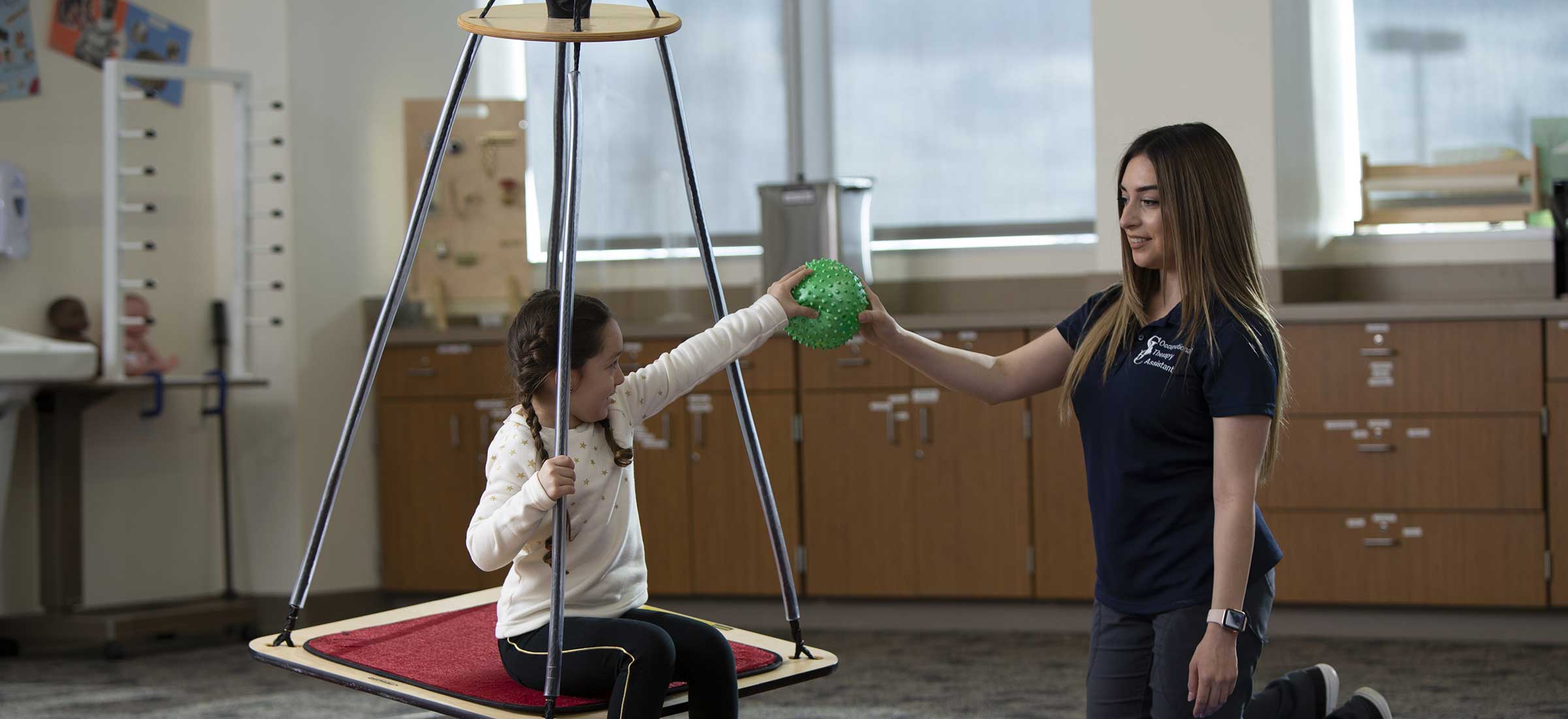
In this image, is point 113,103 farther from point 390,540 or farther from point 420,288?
point 390,540

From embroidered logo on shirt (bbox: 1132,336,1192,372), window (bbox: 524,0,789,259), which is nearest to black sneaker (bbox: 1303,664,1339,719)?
embroidered logo on shirt (bbox: 1132,336,1192,372)

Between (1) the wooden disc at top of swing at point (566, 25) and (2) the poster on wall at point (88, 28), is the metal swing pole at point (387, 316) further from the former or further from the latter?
(2) the poster on wall at point (88, 28)

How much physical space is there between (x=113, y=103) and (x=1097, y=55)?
2.88 meters

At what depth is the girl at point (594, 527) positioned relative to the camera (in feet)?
6.24

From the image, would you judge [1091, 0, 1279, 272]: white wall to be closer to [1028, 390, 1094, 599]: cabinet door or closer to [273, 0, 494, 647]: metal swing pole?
[1028, 390, 1094, 599]: cabinet door

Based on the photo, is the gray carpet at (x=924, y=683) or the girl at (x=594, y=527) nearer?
the girl at (x=594, y=527)

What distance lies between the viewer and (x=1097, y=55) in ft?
13.8

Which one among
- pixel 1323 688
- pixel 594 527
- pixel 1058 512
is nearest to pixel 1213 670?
pixel 1323 688

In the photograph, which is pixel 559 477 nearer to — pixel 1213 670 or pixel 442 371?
pixel 1213 670

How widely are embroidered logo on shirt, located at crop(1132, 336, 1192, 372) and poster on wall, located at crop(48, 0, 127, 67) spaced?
3734 millimetres

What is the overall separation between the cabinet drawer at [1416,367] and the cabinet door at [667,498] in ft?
5.90

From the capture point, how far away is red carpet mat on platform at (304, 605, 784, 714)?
1.90 m

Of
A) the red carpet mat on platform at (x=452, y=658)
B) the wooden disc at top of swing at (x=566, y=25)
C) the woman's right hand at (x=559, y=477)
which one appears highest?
the wooden disc at top of swing at (x=566, y=25)

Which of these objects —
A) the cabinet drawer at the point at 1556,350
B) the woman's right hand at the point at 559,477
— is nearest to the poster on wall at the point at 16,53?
the woman's right hand at the point at 559,477
